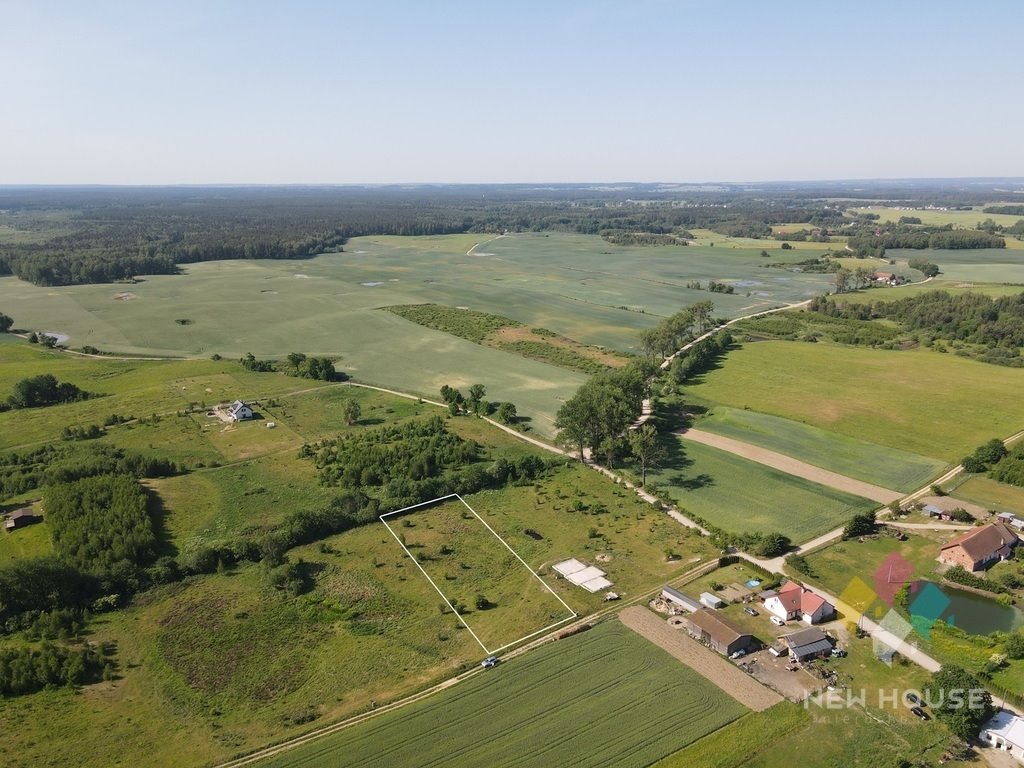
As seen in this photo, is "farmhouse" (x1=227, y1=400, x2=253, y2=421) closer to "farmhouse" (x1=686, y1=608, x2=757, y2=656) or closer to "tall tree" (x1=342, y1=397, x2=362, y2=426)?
"tall tree" (x1=342, y1=397, x2=362, y2=426)

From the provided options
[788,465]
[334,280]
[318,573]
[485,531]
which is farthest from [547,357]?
[334,280]

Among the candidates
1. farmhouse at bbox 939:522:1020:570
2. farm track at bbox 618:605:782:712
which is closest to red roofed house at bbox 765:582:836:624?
farm track at bbox 618:605:782:712

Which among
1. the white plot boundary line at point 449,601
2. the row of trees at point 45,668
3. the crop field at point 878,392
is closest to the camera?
the row of trees at point 45,668

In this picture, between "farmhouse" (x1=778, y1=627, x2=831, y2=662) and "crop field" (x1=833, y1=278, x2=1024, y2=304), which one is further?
"crop field" (x1=833, y1=278, x2=1024, y2=304)

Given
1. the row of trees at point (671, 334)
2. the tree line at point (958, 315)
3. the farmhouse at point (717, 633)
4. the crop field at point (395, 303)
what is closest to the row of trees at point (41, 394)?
the crop field at point (395, 303)

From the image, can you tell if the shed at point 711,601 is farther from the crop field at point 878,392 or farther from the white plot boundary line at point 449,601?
the crop field at point 878,392

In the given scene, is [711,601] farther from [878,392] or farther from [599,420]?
[878,392]

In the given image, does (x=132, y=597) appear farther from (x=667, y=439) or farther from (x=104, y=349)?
(x=104, y=349)
